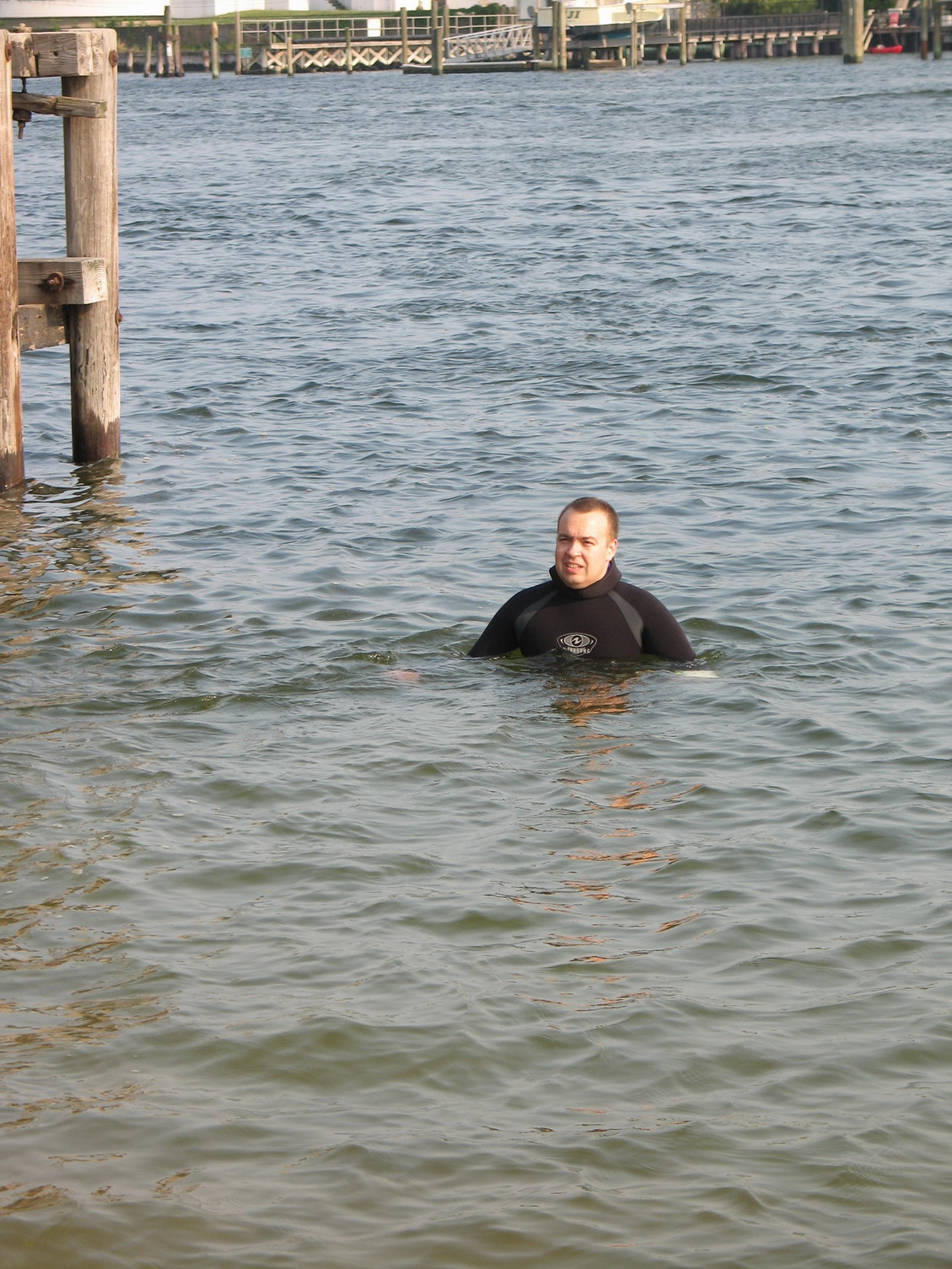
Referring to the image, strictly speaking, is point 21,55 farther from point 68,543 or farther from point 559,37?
point 559,37

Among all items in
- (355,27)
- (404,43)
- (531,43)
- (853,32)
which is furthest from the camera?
(355,27)

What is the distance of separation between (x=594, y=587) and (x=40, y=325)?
17.6 feet

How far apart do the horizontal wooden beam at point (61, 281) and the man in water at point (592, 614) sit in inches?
191

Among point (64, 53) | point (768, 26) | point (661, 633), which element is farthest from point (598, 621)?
point (768, 26)

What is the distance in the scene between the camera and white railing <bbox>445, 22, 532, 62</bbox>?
300 feet

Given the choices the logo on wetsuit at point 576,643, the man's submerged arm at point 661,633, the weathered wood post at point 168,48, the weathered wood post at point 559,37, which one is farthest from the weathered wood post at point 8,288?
the weathered wood post at point 168,48

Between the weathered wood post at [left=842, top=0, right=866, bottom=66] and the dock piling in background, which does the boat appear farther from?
the dock piling in background

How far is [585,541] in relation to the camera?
773 centimetres

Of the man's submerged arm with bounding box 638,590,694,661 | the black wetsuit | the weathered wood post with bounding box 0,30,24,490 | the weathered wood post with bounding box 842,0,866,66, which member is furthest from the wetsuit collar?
the weathered wood post with bounding box 842,0,866,66

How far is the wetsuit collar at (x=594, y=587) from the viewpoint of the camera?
7.95 metres

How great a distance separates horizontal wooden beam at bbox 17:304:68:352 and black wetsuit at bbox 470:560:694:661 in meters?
4.97

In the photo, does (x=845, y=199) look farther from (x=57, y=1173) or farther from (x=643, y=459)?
(x=57, y=1173)

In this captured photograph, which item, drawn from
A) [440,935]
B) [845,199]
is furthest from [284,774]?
[845,199]

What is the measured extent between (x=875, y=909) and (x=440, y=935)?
1.49 metres
